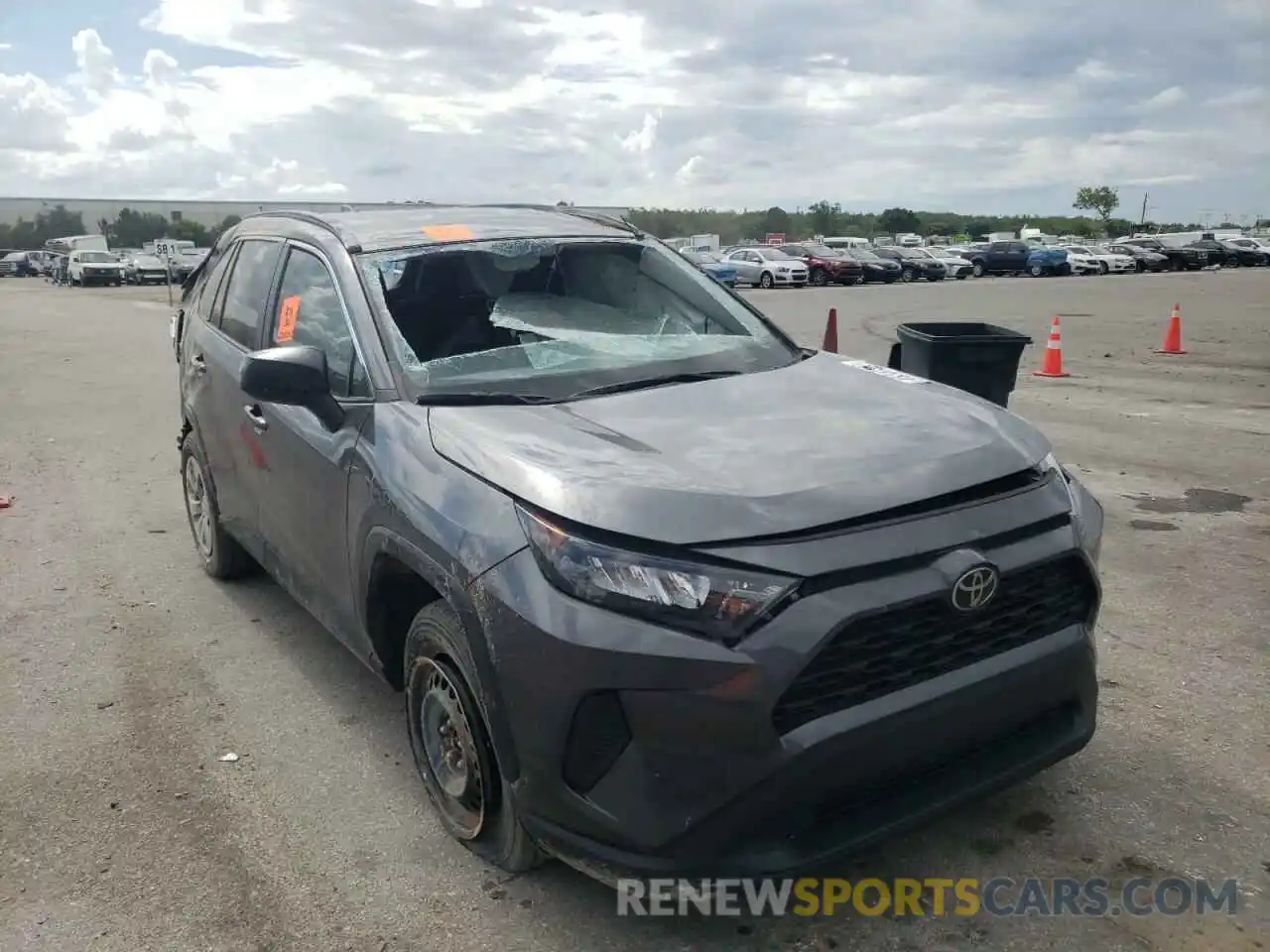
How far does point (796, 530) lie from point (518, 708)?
789 mm

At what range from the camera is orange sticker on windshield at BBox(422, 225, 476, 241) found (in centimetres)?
407

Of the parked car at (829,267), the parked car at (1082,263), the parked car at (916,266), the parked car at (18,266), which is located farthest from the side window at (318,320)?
the parked car at (18,266)

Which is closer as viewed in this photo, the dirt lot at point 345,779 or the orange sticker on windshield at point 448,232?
the dirt lot at point 345,779

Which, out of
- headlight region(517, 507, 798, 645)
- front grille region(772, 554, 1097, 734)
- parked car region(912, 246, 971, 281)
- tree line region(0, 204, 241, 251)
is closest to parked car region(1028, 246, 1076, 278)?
parked car region(912, 246, 971, 281)

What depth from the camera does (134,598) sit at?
541cm

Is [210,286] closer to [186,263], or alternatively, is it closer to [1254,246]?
[186,263]

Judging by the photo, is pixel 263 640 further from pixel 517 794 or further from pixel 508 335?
pixel 517 794

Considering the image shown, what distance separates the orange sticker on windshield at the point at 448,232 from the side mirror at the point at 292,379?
0.80m

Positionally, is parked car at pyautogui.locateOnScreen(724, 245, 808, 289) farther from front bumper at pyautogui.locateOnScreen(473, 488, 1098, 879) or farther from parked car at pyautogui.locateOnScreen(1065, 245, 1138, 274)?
front bumper at pyautogui.locateOnScreen(473, 488, 1098, 879)

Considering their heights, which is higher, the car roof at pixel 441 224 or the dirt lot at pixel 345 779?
the car roof at pixel 441 224

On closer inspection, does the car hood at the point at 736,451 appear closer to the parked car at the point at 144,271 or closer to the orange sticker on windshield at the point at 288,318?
the orange sticker on windshield at the point at 288,318

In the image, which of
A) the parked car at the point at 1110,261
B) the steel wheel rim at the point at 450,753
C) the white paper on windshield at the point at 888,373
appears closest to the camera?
the steel wheel rim at the point at 450,753

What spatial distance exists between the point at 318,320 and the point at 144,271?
166ft

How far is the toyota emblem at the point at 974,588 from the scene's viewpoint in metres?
2.54
